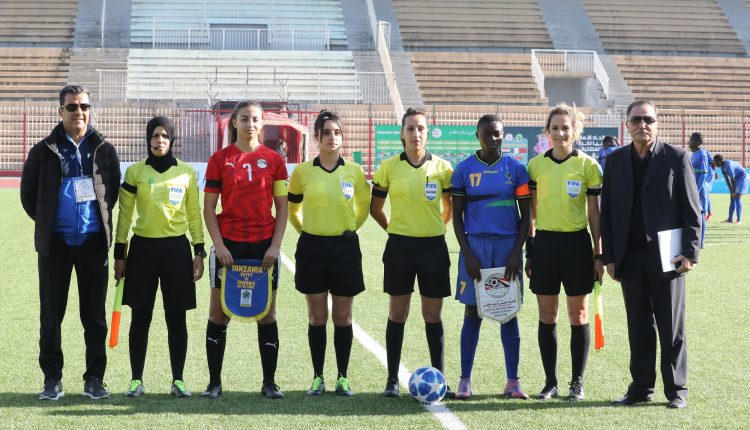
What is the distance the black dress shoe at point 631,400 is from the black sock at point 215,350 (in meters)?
2.34

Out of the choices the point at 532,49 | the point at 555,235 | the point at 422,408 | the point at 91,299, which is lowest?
the point at 422,408

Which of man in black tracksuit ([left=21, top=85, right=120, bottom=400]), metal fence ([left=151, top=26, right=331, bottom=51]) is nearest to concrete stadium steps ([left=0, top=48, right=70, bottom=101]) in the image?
metal fence ([left=151, top=26, right=331, bottom=51])

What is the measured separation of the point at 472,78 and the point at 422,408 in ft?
105

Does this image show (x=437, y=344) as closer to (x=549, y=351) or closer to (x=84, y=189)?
(x=549, y=351)

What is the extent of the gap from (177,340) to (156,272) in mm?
434

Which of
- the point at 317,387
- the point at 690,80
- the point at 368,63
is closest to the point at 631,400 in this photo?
the point at 317,387

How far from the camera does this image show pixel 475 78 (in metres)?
37.2

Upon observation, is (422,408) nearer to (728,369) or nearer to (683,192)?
(683,192)

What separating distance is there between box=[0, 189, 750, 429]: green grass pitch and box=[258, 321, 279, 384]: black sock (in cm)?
16

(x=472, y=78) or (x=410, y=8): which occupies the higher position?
(x=410, y=8)

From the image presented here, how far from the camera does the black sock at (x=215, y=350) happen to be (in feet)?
20.5

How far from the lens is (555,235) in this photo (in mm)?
6246

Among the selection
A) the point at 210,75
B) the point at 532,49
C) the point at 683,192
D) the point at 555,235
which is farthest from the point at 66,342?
the point at 532,49

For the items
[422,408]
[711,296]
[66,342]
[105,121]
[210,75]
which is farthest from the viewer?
[210,75]
